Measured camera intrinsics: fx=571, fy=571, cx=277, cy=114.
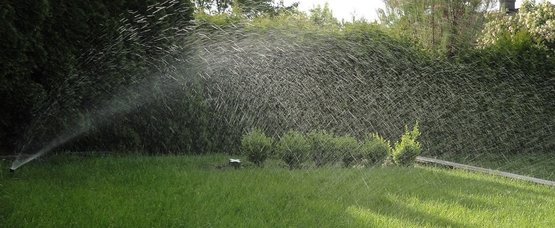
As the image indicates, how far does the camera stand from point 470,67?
1359 cm

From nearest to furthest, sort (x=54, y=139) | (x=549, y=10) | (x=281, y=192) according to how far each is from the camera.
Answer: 1. (x=281, y=192)
2. (x=54, y=139)
3. (x=549, y=10)

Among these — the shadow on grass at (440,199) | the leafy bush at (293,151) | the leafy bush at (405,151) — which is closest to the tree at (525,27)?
the leafy bush at (405,151)

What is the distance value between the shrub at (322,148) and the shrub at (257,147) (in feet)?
2.59

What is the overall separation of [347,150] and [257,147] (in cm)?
155

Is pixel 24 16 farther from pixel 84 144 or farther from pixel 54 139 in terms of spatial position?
pixel 84 144

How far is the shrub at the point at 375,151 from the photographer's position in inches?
353

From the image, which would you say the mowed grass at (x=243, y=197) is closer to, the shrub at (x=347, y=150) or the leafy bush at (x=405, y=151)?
the shrub at (x=347, y=150)

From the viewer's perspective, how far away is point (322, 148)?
Result: 29.1ft

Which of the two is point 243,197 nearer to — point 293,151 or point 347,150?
point 293,151

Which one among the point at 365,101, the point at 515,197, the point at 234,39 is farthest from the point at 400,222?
the point at 365,101

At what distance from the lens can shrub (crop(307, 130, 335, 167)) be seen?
8773mm

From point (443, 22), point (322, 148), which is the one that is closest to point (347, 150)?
point (322, 148)

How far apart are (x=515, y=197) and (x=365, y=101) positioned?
5.65m

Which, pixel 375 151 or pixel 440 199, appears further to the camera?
pixel 375 151
